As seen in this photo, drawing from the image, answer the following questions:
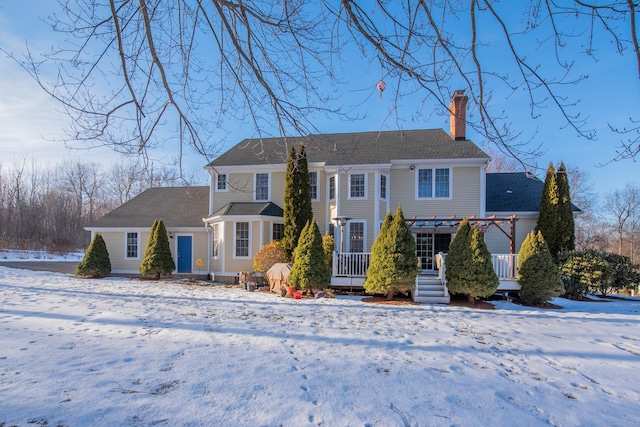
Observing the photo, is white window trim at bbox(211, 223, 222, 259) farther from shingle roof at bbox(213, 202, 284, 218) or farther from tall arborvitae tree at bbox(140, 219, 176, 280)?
tall arborvitae tree at bbox(140, 219, 176, 280)

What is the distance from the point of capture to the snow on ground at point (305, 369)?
3525 millimetres

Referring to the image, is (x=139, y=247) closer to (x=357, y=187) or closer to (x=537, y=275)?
(x=357, y=187)

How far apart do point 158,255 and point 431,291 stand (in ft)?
37.1

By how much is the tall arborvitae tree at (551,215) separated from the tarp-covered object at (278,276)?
10.3 m

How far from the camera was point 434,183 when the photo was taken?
16.2 metres

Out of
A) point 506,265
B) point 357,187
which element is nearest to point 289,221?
point 357,187

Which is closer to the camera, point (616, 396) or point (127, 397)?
point (127, 397)

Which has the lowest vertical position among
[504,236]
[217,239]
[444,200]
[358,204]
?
[217,239]

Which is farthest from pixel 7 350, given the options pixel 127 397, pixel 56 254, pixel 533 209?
pixel 56 254

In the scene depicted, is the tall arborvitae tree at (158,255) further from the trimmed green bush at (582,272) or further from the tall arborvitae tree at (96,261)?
the trimmed green bush at (582,272)

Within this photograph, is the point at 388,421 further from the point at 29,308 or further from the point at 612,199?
the point at 612,199

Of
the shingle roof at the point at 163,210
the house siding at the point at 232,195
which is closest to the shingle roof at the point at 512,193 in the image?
the house siding at the point at 232,195

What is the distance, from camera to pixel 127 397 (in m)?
3.71

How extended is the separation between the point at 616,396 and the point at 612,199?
134 ft
